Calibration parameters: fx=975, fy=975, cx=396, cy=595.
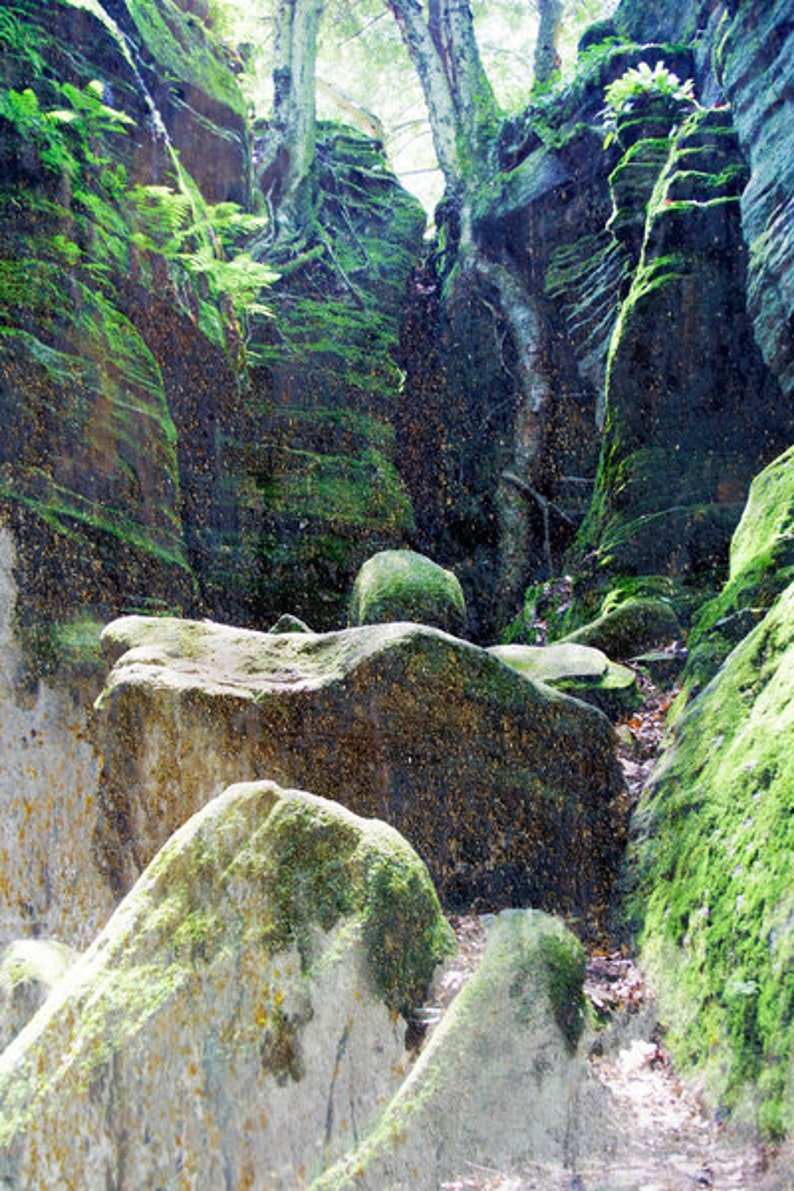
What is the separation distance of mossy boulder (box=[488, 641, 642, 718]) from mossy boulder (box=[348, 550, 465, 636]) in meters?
0.87

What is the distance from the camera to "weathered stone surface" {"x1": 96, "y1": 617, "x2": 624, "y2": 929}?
5.17m

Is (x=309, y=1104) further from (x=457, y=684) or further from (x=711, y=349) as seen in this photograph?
(x=711, y=349)

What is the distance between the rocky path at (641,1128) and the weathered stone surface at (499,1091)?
2.3 inches

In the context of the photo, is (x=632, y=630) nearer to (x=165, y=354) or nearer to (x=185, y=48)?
(x=165, y=354)

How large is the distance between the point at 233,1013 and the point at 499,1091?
0.90 meters

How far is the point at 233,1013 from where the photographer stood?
3.18 m

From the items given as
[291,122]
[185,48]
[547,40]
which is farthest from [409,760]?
[547,40]

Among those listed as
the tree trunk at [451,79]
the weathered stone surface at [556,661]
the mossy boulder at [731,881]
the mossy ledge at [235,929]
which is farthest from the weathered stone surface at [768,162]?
the mossy ledge at [235,929]

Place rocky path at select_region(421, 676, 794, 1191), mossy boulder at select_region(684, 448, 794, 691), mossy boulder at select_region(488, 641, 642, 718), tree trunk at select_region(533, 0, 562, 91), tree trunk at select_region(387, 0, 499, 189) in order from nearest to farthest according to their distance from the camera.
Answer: rocky path at select_region(421, 676, 794, 1191) < mossy boulder at select_region(684, 448, 794, 691) < mossy boulder at select_region(488, 641, 642, 718) < tree trunk at select_region(387, 0, 499, 189) < tree trunk at select_region(533, 0, 562, 91)

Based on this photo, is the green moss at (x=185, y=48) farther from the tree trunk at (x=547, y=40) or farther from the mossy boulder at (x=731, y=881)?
the mossy boulder at (x=731, y=881)

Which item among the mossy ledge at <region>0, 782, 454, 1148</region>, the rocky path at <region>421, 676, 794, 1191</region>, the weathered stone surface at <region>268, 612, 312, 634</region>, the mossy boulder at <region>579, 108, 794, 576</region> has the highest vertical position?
the mossy boulder at <region>579, 108, 794, 576</region>

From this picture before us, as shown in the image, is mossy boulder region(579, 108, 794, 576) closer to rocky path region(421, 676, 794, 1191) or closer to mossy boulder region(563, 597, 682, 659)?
mossy boulder region(563, 597, 682, 659)

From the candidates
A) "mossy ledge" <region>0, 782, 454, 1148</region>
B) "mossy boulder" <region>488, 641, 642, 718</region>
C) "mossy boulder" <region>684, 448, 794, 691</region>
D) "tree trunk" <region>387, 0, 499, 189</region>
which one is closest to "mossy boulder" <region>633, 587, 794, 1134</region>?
"mossy boulder" <region>684, 448, 794, 691</region>

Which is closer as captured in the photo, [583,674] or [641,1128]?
[641,1128]
